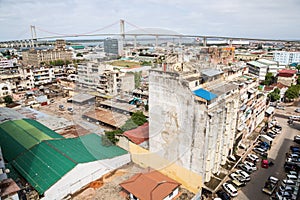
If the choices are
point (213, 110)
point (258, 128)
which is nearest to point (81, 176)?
point (213, 110)

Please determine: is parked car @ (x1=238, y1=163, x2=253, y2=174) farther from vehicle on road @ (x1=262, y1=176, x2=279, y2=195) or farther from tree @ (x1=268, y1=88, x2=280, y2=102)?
tree @ (x1=268, y1=88, x2=280, y2=102)

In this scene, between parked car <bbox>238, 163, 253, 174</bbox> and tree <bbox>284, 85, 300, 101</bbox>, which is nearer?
parked car <bbox>238, 163, 253, 174</bbox>

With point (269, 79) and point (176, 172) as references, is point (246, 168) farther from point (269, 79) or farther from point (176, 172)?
point (269, 79)

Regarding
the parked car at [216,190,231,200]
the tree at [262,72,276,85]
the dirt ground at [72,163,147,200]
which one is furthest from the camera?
the tree at [262,72,276,85]

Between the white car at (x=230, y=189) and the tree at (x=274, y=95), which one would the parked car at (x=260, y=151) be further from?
the tree at (x=274, y=95)

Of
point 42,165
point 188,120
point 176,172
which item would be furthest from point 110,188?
point 188,120

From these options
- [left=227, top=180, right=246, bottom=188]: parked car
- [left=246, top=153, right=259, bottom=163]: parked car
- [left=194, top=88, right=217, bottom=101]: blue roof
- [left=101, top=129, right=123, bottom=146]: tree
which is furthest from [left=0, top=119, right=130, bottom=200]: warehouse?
[left=246, top=153, right=259, bottom=163]: parked car
